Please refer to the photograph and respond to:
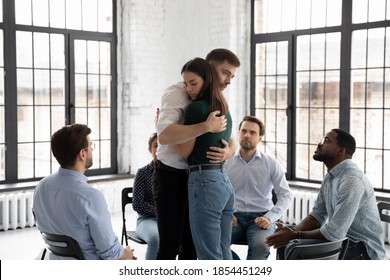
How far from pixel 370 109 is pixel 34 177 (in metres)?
4.04

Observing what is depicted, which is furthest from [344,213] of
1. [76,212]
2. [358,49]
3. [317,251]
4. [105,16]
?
[105,16]

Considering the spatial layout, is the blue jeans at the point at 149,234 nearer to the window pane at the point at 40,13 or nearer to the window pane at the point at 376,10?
the window pane at the point at 376,10

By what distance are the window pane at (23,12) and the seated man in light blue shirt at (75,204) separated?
450cm

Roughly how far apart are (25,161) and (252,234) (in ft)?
12.7

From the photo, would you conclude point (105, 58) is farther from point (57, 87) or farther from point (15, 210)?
point (15, 210)

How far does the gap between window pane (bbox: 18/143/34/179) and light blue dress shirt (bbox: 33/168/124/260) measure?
4397 millimetres

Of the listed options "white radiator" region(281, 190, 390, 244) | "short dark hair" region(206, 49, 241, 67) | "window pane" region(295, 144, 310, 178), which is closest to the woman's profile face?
"short dark hair" region(206, 49, 241, 67)

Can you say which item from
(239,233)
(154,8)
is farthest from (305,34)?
(239,233)

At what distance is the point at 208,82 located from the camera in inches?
120

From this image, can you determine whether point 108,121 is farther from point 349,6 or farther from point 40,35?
point 349,6

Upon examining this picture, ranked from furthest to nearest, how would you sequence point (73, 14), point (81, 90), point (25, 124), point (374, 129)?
point (81, 90) → point (73, 14) → point (25, 124) → point (374, 129)

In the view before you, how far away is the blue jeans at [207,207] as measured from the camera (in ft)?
9.95

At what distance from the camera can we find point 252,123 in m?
4.57

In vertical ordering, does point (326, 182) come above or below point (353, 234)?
above
